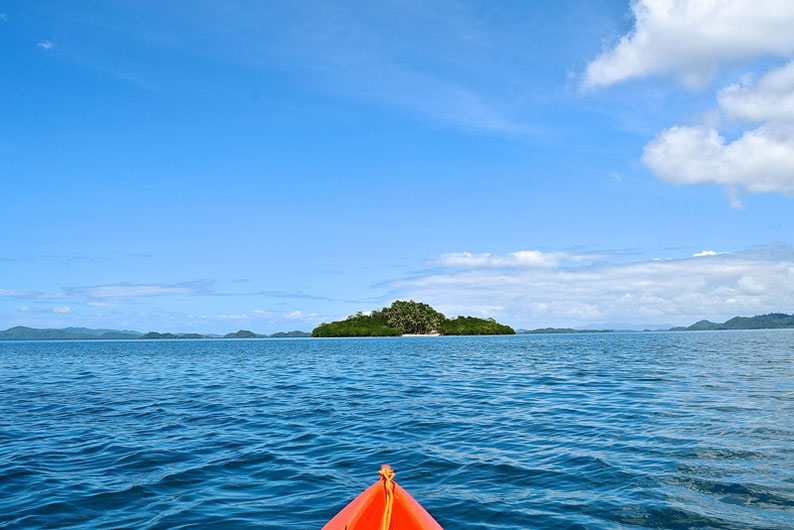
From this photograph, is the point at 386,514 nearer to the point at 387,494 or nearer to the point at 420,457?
the point at 387,494

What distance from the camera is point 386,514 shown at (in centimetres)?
667

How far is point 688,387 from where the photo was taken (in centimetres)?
2512

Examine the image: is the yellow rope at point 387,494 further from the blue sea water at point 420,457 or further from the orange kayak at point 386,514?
the blue sea water at point 420,457

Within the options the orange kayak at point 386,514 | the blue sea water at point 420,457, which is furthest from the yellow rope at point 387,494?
the blue sea water at point 420,457

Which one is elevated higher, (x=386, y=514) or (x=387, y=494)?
(x=387, y=494)

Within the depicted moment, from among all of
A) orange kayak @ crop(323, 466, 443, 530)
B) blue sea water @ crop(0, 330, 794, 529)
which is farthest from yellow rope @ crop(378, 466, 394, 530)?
blue sea water @ crop(0, 330, 794, 529)

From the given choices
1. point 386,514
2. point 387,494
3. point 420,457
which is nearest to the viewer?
point 386,514

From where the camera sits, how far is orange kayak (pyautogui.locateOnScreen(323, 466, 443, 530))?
22.2 feet

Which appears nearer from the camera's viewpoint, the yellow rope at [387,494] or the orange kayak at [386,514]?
the yellow rope at [387,494]

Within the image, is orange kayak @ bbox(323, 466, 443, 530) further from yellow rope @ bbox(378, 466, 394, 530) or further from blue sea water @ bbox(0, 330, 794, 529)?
blue sea water @ bbox(0, 330, 794, 529)

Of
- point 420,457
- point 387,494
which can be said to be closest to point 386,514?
point 387,494

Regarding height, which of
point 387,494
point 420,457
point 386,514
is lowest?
point 420,457

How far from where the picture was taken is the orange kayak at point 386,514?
22.2 feet

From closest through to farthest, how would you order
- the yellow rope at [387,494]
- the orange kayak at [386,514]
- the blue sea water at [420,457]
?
the yellow rope at [387,494]
the orange kayak at [386,514]
the blue sea water at [420,457]
